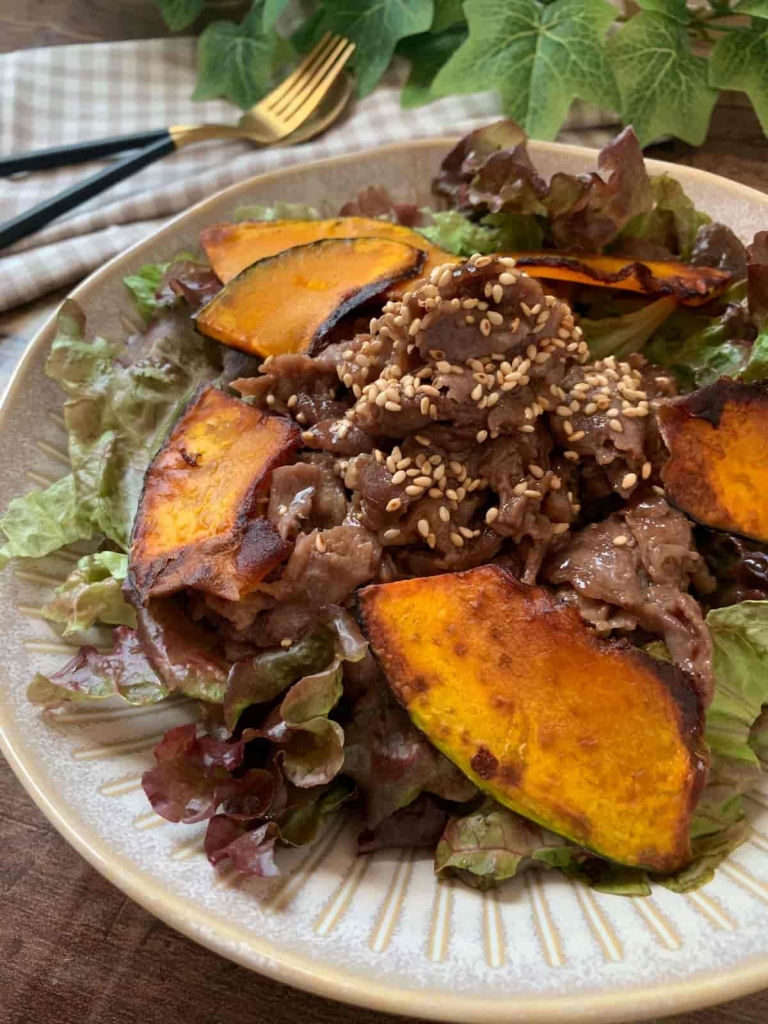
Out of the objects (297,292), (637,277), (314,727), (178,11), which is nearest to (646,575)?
(314,727)

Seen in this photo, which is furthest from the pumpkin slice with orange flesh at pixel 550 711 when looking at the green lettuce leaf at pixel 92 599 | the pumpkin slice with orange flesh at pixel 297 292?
the pumpkin slice with orange flesh at pixel 297 292

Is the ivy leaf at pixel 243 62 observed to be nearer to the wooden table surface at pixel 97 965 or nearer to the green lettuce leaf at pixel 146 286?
the green lettuce leaf at pixel 146 286

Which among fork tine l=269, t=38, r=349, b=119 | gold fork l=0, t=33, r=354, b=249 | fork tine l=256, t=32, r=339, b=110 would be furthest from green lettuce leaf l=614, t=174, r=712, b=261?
fork tine l=256, t=32, r=339, b=110

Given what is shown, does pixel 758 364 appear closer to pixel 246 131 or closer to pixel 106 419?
pixel 106 419

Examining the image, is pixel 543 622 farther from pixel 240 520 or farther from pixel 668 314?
pixel 668 314

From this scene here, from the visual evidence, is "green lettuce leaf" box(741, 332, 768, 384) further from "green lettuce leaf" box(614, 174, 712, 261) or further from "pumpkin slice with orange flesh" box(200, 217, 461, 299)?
"pumpkin slice with orange flesh" box(200, 217, 461, 299)

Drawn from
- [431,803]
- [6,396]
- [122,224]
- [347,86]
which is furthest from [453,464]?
[347,86]
